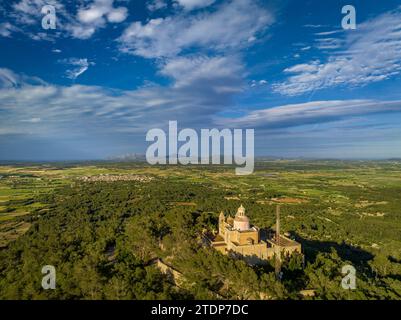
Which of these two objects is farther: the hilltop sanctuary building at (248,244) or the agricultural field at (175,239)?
the hilltop sanctuary building at (248,244)

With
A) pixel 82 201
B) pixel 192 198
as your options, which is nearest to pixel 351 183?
pixel 192 198

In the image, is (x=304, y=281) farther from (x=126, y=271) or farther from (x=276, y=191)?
(x=276, y=191)

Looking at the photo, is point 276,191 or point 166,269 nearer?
point 166,269

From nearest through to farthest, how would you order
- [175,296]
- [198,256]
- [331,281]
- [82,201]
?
[175,296] < [331,281] < [198,256] < [82,201]

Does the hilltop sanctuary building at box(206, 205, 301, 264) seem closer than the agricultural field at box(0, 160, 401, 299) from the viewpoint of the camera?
No

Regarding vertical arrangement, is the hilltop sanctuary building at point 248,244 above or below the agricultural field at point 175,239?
above

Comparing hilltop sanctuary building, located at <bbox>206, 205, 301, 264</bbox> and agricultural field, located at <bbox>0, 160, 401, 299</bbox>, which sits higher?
hilltop sanctuary building, located at <bbox>206, 205, 301, 264</bbox>

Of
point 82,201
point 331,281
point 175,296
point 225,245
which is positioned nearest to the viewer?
point 175,296

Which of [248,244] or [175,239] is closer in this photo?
[248,244]
